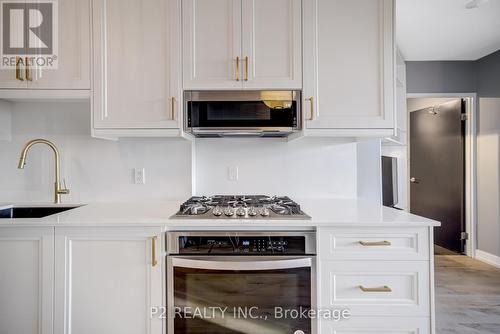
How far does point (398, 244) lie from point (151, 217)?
47.8 inches

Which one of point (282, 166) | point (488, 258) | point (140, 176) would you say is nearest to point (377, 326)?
point (282, 166)

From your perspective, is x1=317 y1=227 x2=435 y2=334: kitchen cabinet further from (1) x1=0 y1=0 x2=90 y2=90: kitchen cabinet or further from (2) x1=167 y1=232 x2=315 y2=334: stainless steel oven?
(1) x1=0 y1=0 x2=90 y2=90: kitchen cabinet

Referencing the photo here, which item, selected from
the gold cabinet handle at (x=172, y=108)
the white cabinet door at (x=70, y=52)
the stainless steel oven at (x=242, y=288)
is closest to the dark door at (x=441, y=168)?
the stainless steel oven at (x=242, y=288)

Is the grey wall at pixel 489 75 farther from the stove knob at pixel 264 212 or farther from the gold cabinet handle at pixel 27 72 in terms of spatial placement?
the gold cabinet handle at pixel 27 72

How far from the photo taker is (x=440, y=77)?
3.64 metres

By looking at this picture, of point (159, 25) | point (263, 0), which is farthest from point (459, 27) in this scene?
point (159, 25)

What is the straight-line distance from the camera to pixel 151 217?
4.71 feet

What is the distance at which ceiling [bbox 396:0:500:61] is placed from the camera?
7.66 feet

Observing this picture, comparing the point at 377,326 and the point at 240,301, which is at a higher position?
the point at 240,301

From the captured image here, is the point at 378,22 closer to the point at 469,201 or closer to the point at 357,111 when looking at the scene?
the point at 357,111

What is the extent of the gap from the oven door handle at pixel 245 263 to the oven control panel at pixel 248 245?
3cm

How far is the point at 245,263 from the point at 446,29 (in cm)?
300

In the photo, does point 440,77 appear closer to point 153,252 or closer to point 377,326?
point 377,326

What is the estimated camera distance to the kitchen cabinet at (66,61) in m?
1.63
